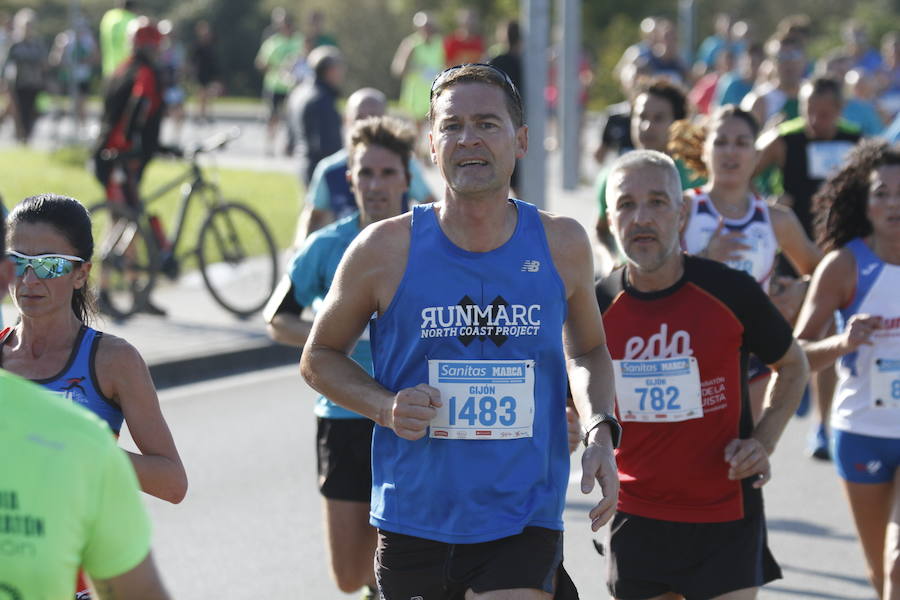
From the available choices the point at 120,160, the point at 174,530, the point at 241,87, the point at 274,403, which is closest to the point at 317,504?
the point at 174,530

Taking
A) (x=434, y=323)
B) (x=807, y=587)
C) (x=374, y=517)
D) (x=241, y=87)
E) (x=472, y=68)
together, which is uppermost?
(x=241, y=87)

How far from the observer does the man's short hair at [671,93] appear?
25.1ft

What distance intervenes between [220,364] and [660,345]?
6.66 m

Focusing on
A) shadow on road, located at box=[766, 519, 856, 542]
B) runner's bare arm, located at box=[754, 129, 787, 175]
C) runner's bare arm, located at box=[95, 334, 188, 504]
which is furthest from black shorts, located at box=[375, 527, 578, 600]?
runner's bare arm, located at box=[754, 129, 787, 175]

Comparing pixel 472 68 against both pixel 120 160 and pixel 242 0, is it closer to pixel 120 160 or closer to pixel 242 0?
pixel 120 160

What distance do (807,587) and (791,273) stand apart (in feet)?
8.20

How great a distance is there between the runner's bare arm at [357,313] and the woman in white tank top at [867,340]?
1.94 meters

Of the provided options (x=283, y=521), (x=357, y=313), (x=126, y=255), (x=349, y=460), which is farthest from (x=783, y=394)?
(x=126, y=255)

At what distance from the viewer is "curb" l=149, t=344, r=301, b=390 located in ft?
33.8

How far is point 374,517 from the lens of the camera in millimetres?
3855

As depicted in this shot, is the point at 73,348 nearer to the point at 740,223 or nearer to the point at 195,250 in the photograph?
the point at 740,223

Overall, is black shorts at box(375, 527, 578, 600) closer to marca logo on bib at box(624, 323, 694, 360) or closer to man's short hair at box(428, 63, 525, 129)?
marca logo on bib at box(624, 323, 694, 360)

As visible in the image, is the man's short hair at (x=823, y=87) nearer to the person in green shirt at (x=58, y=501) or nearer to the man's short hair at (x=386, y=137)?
the man's short hair at (x=386, y=137)

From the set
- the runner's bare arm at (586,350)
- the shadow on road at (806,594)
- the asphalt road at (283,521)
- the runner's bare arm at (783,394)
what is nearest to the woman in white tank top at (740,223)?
the shadow on road at (806,594)
